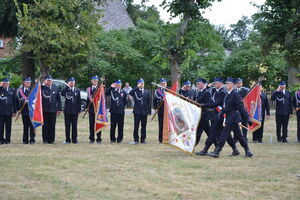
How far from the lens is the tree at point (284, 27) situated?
99.3 ft

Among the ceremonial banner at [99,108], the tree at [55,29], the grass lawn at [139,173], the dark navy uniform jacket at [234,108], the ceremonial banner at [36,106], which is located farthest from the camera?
the tree at [55,29]

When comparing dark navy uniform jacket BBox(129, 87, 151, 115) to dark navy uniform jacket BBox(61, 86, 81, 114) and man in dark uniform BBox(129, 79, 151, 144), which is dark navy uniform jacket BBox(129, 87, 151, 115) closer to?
man in dark uniform BBox(129, 79, 151, 144)

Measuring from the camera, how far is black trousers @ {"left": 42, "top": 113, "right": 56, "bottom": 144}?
49.9 ft

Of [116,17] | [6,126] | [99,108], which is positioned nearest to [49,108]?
[6,126]

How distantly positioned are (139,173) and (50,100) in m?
5.91

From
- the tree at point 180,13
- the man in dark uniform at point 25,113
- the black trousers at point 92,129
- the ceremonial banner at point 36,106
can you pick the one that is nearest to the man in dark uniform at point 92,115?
the black trousers at point 92,129

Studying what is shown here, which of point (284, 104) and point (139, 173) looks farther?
point (284, 104)

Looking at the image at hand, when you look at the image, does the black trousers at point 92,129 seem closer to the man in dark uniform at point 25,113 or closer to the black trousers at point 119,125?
the black trousers at point 119,125

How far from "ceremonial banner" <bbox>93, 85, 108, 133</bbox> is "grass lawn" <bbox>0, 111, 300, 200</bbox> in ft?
2.66

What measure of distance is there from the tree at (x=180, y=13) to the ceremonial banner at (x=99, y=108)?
11.7m

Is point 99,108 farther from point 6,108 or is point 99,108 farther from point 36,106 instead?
point 6,108

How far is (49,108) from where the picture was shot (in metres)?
15.2

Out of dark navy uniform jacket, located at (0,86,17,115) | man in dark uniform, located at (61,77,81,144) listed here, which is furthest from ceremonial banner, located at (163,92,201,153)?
dark navy uniform jacket, located at (0,86,17,115)

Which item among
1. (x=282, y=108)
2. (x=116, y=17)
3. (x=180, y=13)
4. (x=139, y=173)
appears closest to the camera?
(x=139, y=173)
